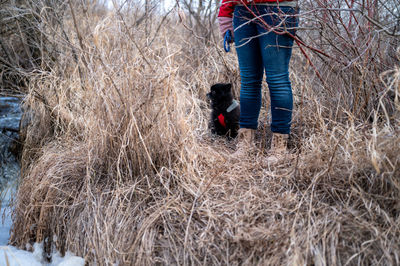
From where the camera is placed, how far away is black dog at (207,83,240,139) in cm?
291

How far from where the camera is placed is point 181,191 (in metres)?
1.86

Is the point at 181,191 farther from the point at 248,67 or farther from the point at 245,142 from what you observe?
the point at 248,67

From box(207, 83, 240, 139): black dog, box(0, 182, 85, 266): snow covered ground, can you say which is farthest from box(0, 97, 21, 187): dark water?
box(207, 83, 240, 139): black dog

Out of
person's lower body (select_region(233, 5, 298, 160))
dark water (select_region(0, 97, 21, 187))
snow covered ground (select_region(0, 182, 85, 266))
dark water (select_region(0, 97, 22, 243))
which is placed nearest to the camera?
snow covered ground (select_region(0, 182, 85, 266))

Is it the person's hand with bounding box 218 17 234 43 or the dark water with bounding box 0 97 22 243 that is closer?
the person's hand with bounding box 218 17 234 43

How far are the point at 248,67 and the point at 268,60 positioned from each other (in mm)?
212

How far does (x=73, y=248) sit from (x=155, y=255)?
1.67ft

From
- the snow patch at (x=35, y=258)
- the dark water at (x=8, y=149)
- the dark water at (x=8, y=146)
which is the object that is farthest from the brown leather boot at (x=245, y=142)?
the dark water at (x=8, y=146)

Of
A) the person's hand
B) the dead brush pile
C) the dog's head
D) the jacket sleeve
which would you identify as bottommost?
the dead brush pile

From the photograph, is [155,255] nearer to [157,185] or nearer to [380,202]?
[157,185]

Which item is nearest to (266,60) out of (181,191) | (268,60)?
(268,60)

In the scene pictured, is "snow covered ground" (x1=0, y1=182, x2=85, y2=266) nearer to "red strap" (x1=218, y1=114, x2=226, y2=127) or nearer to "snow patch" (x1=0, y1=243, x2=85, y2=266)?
"snow patch" (x1=0, y1=243, x2=85, y2=266)

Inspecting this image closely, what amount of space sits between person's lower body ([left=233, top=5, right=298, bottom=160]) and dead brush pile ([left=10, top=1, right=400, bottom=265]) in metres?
0.21

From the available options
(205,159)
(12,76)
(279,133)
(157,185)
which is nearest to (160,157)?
(157,185)
